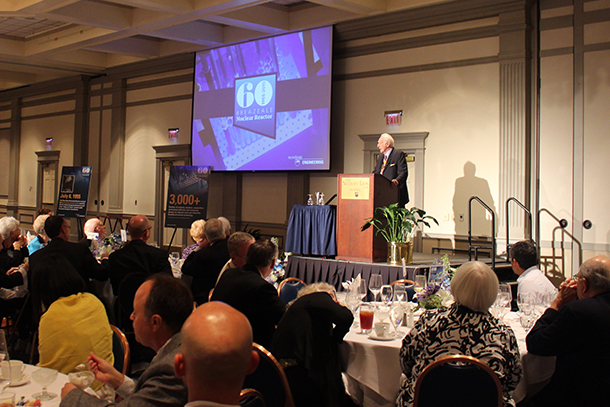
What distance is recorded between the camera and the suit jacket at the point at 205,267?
4.84 metres

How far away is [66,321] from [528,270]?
10.8 ft

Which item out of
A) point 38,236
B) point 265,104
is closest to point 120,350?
point 38,236

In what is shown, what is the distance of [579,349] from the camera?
2529mm

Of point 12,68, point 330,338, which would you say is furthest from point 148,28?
point 330,338

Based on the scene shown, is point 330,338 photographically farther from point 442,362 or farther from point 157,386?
point 157,386

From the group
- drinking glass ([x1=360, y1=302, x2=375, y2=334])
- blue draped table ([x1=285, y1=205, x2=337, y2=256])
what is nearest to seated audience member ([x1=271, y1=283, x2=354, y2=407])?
drinking glass ([x1=360, y1=302, x2=375, y2=334])

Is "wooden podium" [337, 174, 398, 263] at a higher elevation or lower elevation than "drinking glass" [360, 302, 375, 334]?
higher

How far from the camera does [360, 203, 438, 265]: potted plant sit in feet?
18.9

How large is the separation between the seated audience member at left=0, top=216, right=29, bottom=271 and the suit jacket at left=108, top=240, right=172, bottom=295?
35.3 inches

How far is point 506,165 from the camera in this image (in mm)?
7215

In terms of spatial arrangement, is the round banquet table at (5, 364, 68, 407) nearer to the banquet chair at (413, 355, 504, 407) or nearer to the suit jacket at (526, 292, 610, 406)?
the banquet chair at (413, 355, 504, 407)

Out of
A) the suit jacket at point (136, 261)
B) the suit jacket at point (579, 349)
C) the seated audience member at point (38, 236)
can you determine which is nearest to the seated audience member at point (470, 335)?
the suit jacket at point (579, 349)

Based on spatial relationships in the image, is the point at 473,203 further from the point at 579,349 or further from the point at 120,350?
the point at 120,350

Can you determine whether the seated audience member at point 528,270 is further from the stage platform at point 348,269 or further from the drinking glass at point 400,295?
the stage platform at point 348,269
